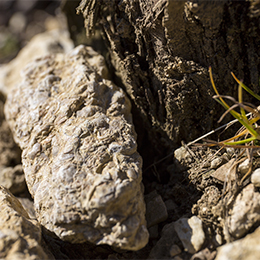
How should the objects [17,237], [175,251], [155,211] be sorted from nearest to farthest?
1. [17,237]
2. [175,251]
3. [155,211]

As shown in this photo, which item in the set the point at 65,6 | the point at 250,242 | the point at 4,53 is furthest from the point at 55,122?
the point at 4,53

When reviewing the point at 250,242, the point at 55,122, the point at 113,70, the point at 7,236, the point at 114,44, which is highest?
the point at 114,44

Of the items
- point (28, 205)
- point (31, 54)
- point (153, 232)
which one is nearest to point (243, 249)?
point (153, 232)

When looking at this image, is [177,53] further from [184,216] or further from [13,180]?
[13,180]

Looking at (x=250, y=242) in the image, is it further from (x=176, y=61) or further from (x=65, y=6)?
(x=65, y=6)

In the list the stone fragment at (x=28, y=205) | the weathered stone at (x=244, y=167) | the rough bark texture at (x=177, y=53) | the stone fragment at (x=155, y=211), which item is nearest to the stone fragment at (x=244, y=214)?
the weathered stone at (x=244, y=167)

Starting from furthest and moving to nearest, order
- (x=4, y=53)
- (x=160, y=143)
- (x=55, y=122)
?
1. (x=4, y=53)
2. (x=160, y=143)
3. (x=55, y=122)

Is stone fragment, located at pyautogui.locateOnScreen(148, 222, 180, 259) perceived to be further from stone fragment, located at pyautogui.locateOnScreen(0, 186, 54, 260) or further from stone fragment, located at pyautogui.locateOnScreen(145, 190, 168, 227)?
stone fragment, located at pyautogui.locateOnScreen(0, 186, 54, 260)
